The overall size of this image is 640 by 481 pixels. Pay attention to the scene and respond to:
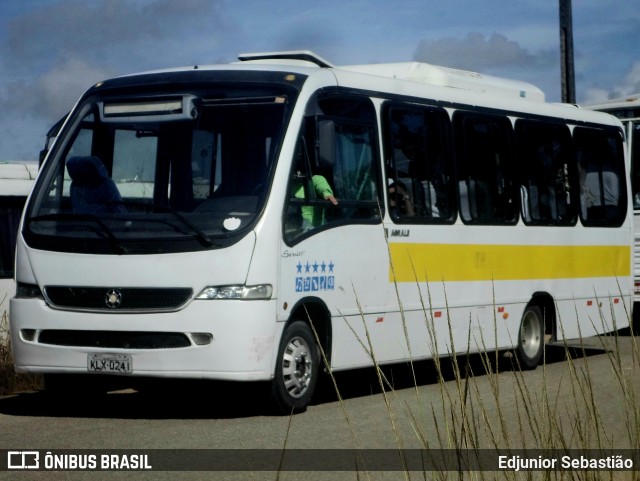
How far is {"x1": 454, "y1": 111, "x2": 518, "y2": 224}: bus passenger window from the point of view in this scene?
1474 cm

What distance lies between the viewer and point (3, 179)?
19000mm

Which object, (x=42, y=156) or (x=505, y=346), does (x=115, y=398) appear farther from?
(x=505, y=346)

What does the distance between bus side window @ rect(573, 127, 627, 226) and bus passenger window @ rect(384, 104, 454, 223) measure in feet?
11.2

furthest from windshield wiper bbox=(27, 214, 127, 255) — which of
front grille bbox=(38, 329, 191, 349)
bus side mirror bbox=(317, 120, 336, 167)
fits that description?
bus side mirror bbox=(317, 120, 336, 167)

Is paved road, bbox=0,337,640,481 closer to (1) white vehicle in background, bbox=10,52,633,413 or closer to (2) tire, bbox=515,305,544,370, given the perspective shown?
(1) white vehicle in background, bbox=10,52,633,413

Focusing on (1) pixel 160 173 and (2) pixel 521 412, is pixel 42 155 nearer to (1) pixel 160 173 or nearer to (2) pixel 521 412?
(1) pixel 160 173

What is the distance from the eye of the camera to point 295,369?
→ 457 inches

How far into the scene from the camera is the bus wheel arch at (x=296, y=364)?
11.4m

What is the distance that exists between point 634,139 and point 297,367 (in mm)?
12007

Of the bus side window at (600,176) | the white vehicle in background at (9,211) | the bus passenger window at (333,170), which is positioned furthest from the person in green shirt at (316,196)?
the white vehicle in background at (9,211)

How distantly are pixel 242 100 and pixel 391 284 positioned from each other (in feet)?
8.13

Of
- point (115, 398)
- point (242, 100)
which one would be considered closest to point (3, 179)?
point (115, 398)

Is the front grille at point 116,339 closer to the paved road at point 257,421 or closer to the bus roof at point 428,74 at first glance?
the paved road at point 257,421

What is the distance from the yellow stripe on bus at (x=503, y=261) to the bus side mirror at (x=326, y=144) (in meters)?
1.20
